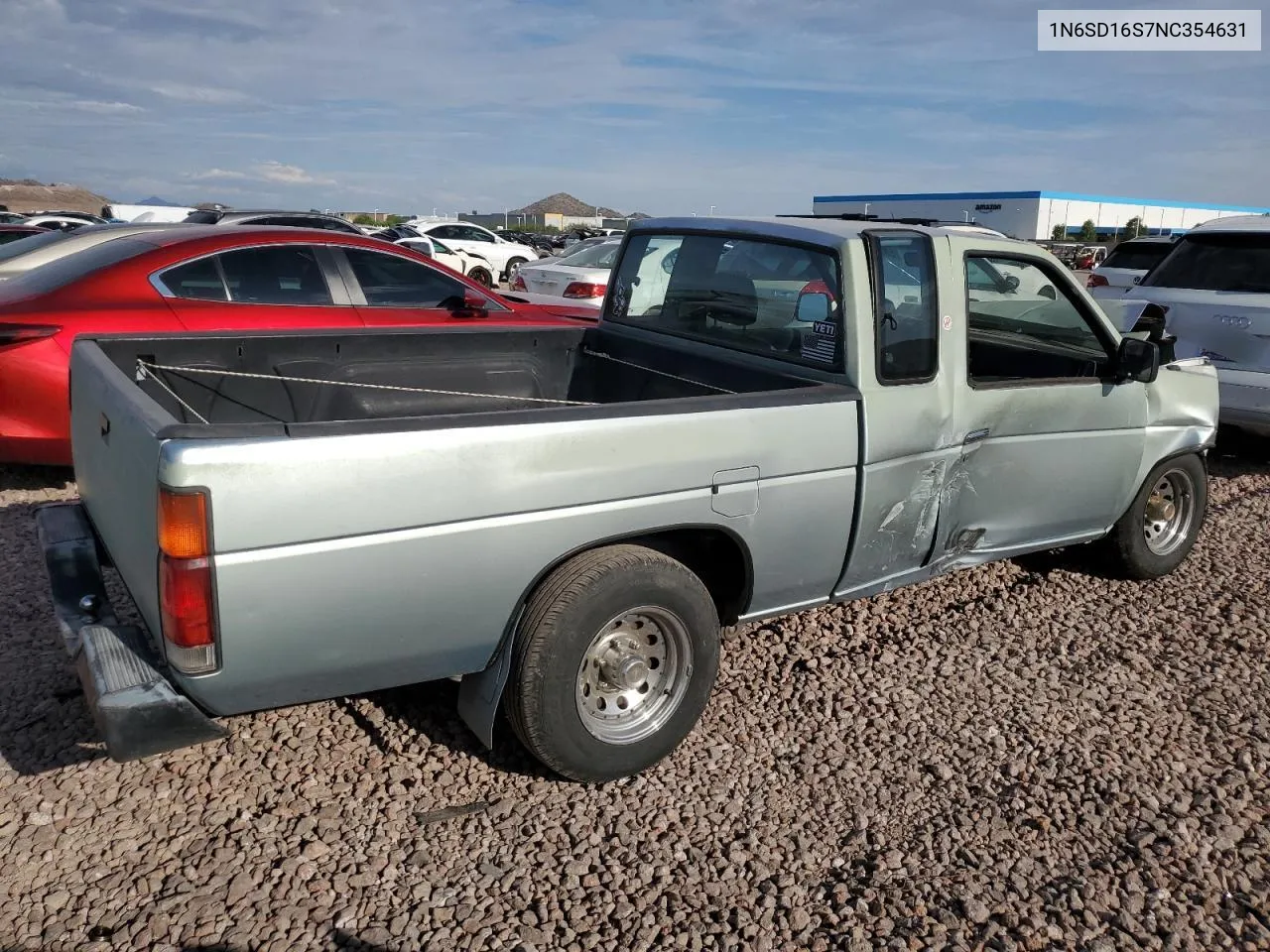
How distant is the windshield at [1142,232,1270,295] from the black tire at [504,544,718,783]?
5735 mm

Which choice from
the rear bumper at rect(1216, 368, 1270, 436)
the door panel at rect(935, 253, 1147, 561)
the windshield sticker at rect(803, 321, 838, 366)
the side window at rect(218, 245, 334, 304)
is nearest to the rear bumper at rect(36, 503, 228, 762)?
the windshield sticker at rect(803, 321, 838, 366)

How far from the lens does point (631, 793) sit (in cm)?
323

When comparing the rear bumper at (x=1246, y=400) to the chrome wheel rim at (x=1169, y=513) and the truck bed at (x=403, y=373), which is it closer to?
the chrome wheel rim at (x=1169, y=513)

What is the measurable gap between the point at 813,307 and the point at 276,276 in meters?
3.71

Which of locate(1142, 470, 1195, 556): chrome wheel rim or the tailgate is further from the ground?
Result: the tailgate

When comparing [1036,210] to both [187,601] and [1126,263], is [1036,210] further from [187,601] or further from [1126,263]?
[187,601]

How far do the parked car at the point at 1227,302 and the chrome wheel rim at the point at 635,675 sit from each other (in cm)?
535

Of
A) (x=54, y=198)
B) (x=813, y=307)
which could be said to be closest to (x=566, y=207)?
(x=54, y=198)

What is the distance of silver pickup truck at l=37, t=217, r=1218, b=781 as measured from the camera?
249 centimetres

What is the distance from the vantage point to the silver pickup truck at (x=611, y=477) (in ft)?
8.16

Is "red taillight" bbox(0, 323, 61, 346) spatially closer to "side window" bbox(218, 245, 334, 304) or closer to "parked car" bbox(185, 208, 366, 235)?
"side window" bbox(218, 245, 334, 304)

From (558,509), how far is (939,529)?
5.69 feet

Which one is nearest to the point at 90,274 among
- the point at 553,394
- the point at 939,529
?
the point at 553,394

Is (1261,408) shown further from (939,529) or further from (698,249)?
(698,249)
